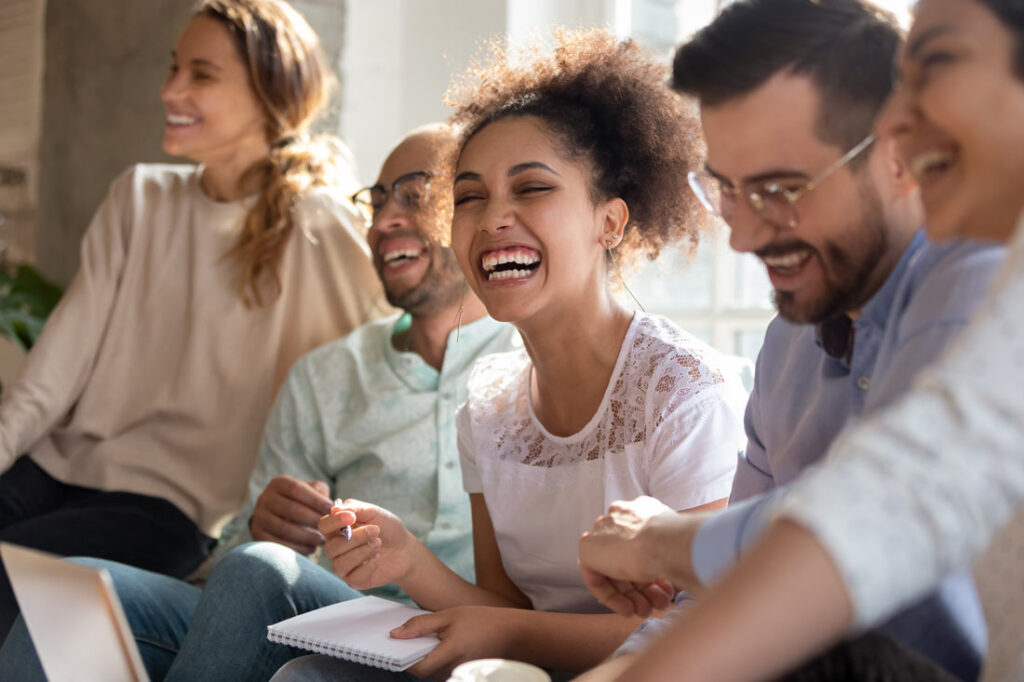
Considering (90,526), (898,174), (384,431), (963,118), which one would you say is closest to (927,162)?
(963,118)

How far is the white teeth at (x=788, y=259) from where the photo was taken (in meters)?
0.98

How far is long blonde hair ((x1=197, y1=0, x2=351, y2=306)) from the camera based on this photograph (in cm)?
234

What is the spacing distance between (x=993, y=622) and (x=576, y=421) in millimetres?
777

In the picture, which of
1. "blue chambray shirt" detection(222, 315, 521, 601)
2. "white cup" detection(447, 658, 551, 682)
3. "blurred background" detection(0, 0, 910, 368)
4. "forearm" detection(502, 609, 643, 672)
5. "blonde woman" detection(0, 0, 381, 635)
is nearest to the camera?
Result: "white cup" detection(447, 658, 551, 682)

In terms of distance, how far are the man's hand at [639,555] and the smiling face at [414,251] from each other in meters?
1.00

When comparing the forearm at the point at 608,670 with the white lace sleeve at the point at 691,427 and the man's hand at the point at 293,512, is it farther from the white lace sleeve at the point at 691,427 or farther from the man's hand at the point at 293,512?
the man's hand at the point at 293,512

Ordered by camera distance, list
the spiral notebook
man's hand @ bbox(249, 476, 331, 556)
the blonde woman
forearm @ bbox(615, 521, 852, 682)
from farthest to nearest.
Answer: the blonde woman
man's hand @ bbox(249, 476, 331, 556)
the spiral notebook
forearm @ bbox(615, 521, 852, 682)

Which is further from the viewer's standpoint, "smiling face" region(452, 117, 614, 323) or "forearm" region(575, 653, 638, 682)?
"smiling face" region(452, 117, 614, 323)

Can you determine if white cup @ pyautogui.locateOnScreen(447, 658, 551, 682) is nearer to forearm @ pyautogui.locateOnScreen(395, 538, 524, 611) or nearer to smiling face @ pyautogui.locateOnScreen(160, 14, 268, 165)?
forearm @ pyautogui.locateOnScreen(395, 538, 524, 611)

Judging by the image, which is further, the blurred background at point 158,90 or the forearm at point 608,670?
the blurred background at point 158,90

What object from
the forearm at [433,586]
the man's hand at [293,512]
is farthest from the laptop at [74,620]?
the man's hand at [293,512]

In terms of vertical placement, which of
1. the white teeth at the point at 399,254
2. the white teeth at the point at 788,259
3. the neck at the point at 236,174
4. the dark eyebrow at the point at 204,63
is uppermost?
the dark eyebrow at the point at 204,63

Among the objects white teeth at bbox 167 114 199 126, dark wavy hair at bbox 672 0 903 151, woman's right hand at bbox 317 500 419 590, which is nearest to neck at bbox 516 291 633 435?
woman's right hand at bbox 317 500 419 590

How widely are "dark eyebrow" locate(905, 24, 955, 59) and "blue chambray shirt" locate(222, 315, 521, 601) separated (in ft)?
4.11
